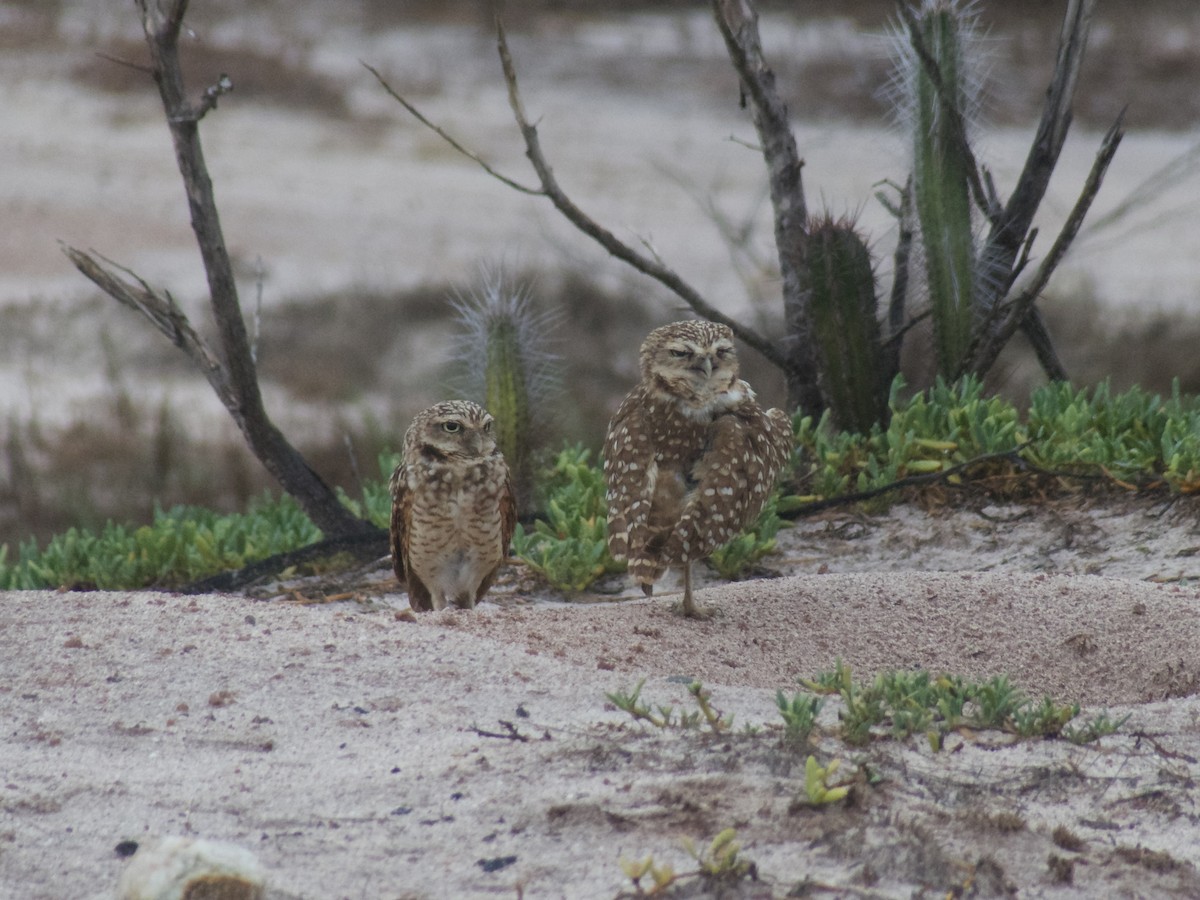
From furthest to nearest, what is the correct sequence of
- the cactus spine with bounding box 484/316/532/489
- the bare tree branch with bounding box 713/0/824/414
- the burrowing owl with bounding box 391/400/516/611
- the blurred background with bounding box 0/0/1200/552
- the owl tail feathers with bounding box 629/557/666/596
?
the blurred background with bounding box 0/0/1200/552, the bare tree branch with bounding box 713/0/824/414, the cactus spine with bounding box 484/316/532/489, the burrowing owl with bounding box 391/400/516/611, the owl tail feathers with bounding box 629/557/666/596

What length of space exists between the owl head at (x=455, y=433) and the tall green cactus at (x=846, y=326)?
190 centimetres

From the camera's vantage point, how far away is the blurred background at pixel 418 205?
1002 cm

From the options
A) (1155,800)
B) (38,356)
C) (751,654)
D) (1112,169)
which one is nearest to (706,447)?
(751,654)

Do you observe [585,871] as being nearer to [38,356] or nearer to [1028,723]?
[1028,723]

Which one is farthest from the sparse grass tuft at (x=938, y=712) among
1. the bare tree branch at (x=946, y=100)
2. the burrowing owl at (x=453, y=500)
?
the bare tree branch at (x=946, y=100)

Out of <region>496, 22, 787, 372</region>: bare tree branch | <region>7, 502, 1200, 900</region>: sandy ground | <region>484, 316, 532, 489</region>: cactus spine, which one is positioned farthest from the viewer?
<region>484, 316, 532, 489</region>: cactus spine

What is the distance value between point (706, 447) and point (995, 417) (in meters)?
1.97

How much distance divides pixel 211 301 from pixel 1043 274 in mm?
3581

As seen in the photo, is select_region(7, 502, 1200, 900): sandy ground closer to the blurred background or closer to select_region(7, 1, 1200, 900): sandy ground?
select_region(7, 1, 1200, 900): sandy ground

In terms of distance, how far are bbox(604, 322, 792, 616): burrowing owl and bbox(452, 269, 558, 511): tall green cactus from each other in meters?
1.42

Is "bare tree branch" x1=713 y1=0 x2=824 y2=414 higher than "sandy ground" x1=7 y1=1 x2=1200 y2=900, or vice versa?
"bare tree branch" x1=713 y1=0 x2=824 y2=414

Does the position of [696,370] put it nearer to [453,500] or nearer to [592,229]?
[453,500]

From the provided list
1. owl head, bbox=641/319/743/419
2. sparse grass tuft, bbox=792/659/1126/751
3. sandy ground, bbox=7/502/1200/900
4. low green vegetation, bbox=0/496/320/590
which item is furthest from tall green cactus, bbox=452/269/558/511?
sparse grass tuft, bbox=792/659/1126/751

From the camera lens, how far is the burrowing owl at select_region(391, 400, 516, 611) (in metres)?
5.29
